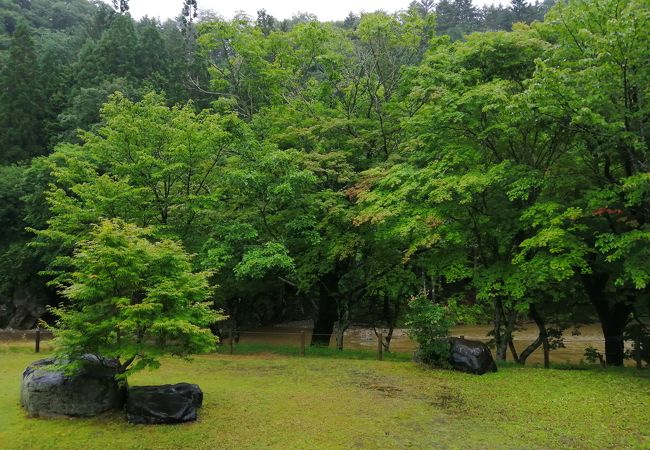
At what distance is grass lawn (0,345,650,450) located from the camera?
8.25 meters

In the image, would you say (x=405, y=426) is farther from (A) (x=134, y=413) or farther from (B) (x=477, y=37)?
(B) (x=477, y=37)

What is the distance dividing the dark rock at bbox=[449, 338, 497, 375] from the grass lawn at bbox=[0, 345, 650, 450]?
39 cm

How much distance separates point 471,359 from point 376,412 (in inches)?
195

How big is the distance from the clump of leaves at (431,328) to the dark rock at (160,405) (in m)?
7.11

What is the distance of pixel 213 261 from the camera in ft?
50.3

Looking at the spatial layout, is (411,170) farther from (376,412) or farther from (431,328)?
(376,412)

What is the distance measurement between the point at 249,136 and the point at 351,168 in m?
4.17

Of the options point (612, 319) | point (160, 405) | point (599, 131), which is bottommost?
point (160, 405)

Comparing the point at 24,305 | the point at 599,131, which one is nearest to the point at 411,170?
the point at 599,131

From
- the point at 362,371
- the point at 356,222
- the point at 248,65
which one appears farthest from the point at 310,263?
the point at 248,65

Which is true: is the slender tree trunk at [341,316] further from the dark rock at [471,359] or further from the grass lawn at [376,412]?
the dark rock at [471,359]

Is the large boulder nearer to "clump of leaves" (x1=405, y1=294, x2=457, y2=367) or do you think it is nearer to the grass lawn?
the grass lawn

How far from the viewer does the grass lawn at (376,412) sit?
825 centimetres

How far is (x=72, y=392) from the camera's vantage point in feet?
31.1
